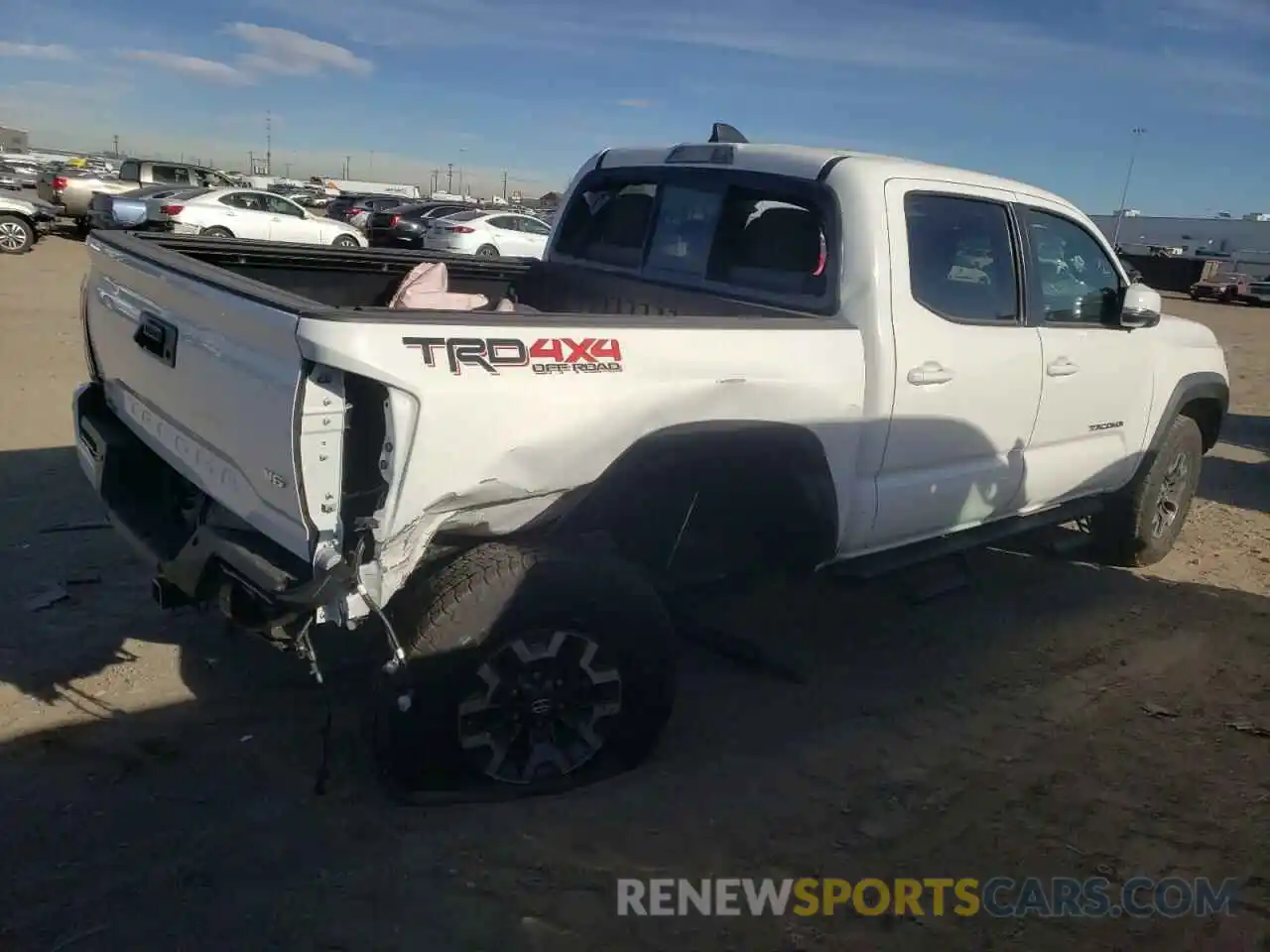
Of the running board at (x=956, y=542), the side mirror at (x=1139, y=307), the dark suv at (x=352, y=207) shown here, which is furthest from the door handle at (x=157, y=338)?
the dark suv at (x=352, y=207)

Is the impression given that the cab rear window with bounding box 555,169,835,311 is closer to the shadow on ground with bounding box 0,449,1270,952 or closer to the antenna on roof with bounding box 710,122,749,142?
the antenna on roof with bounding box 710,122,749,142

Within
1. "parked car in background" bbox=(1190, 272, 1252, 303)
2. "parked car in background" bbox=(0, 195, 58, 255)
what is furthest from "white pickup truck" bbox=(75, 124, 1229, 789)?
"parked car in background" bbox=(1190, 272, 1252, 303)

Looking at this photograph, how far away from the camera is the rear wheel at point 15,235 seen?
18.2m

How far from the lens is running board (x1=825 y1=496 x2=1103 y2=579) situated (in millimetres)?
3959

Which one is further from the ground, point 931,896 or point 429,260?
point 429,260

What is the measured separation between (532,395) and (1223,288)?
120ft

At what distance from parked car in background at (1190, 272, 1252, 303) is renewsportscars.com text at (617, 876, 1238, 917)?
117 feet

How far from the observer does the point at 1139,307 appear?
470 cm

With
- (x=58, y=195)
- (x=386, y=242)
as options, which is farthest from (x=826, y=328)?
(x=58, y=195)

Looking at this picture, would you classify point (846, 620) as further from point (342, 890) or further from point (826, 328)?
point (342, 890)

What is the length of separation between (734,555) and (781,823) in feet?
3.40

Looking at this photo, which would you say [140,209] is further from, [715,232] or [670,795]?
[670,795]

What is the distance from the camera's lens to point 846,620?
4.93 m

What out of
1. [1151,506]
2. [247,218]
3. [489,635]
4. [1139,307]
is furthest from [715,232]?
[247,218]
